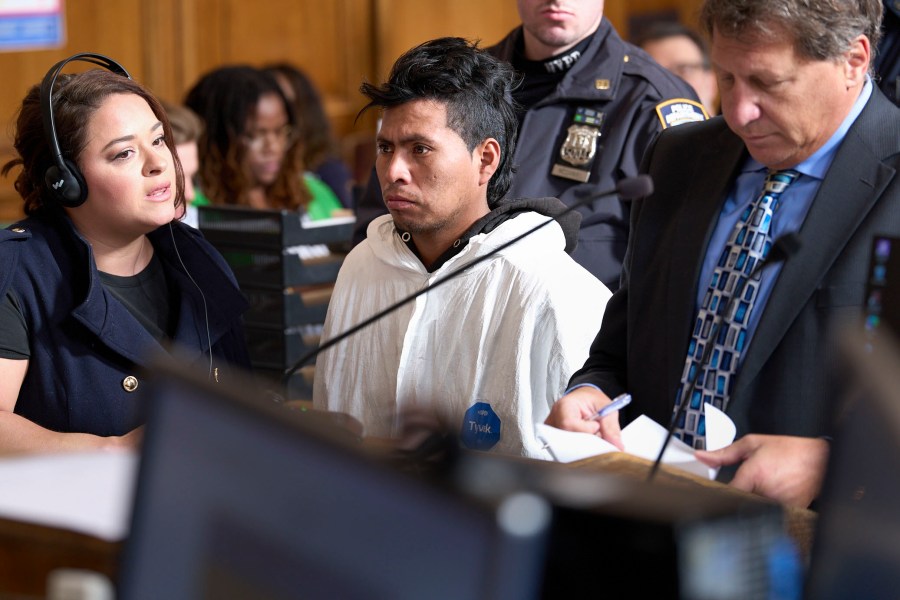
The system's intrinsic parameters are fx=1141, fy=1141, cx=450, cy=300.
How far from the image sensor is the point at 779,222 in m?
1.47

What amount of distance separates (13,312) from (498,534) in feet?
4.76

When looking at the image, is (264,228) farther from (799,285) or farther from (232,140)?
(799,285)

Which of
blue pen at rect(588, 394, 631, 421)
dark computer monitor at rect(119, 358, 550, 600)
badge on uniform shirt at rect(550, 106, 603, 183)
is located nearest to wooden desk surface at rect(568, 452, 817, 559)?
blue pen at rect(588, 394, 631, 421)

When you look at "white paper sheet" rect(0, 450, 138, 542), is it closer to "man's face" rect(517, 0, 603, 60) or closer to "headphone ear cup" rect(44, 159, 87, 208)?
"headphone ear cup" rect(44, 159, 87, 208)

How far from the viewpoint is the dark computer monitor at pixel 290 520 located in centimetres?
60

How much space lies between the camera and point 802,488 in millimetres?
1182

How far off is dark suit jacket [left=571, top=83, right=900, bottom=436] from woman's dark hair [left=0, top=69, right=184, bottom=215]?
95 centimetres

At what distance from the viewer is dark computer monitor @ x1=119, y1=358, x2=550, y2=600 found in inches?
23.7

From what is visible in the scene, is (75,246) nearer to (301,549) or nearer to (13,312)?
(13,312)

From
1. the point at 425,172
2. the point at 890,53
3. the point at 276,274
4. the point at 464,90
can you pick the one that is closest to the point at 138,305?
the point at 425,172

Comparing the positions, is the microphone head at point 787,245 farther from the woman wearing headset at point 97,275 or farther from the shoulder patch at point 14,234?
the shoulder patch at point 14,234

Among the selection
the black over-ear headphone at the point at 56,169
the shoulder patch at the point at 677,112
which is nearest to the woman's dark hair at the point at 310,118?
the shoulder patch at the point at 677,112

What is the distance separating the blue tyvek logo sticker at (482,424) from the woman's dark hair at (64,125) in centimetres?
65

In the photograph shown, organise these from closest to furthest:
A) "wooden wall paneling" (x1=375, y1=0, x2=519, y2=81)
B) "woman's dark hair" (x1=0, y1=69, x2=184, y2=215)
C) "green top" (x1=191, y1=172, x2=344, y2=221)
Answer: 1. "woman's dark hair" (x1=0, y1=69, x2=184, y2=215)
2. "green top" (x1=191, y1=172, x2=344, y2=221)
3. "wooden wall paneling" (x1=375, y1=0, x2=519, y2=81)
